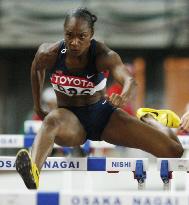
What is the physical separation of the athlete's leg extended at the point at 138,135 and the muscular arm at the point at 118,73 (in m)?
0.42

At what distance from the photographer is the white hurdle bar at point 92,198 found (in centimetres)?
322

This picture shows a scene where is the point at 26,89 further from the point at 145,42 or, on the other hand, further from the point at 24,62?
the point at 145,42

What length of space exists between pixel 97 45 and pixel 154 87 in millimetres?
8927

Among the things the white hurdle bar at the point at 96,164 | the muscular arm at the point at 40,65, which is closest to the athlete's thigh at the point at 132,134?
the white hurdle bar at the point at 96,164

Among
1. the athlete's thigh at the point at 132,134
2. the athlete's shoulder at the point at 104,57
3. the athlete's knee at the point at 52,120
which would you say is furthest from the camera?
the athlete's thigh at the point at 132,134

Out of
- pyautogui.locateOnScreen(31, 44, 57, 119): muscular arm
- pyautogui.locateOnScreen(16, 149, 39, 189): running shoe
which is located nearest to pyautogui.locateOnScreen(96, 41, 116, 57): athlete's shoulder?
pyautogui.locateOnScreen(31, 44, 57, 119): muscular arm

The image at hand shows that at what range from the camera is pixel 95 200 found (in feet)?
10.6

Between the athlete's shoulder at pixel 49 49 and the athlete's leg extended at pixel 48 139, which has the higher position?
the athlete's shoulder at pixel 49 49

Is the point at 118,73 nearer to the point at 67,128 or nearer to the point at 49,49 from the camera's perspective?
the point at 67,128

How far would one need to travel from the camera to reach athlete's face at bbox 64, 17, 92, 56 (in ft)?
15.6

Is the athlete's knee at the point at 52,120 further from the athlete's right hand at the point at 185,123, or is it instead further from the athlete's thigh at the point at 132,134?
the athlete's right hand at the point at 185,123

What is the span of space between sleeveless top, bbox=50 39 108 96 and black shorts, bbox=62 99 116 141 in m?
0.11

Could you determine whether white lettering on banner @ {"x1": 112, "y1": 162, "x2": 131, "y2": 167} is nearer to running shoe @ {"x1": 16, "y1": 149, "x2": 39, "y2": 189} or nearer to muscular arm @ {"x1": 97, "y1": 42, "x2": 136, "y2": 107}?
muscular arm @ {"x1": 97, "y1": 42, "x2": 136, "y2": 107}

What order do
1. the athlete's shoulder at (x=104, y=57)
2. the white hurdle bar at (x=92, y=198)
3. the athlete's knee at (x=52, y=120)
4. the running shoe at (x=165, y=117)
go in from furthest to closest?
1. the running shoe at (x=165, y=117)
2. the athlete's shoulder at (x=104, y=57)
3. the athlete's knee at (x=52, y=120)
4. the white hurdle bar at (x=92, y=198)
